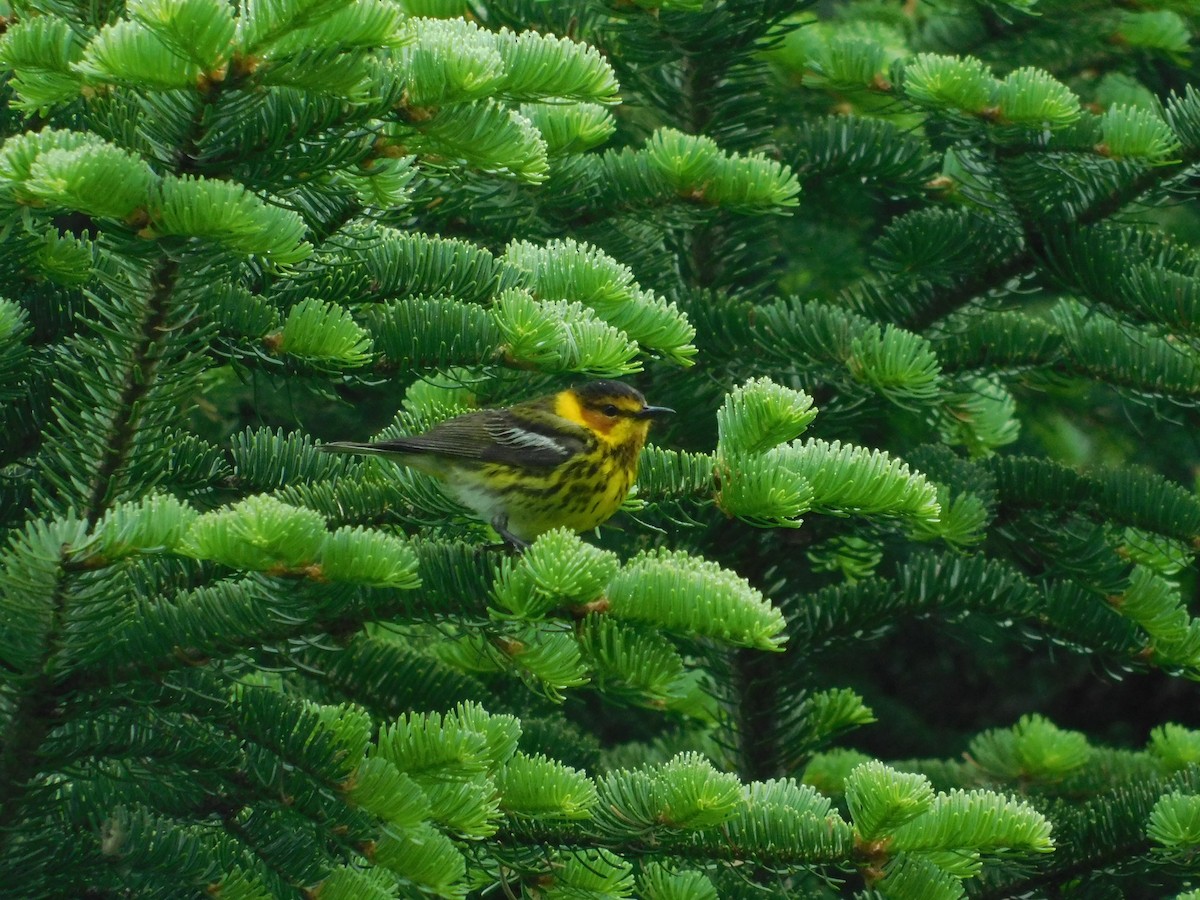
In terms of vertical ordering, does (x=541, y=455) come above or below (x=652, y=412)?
below

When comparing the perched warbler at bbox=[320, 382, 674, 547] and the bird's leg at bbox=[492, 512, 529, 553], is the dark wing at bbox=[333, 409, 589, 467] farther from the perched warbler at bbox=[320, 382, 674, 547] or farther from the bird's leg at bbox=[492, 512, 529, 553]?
the bird's leg at bbox=[492, 512, 529, 553]

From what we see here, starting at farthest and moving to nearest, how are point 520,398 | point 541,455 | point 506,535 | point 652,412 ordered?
point 541,455, point 652,412, point 520,398, point 506,535

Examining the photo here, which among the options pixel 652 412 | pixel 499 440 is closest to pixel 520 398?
pixel 499 440

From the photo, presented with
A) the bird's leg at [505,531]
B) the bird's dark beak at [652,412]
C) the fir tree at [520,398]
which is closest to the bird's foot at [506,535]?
the bird's leg at [505,531]

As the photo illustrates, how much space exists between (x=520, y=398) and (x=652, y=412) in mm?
378

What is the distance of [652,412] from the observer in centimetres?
326

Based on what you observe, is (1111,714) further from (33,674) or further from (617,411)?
(33,674)

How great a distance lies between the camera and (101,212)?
1.82m

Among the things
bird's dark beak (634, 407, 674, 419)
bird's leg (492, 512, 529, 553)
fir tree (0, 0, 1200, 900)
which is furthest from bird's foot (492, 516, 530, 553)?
bird's dark beak (634, 407, 674, 419)

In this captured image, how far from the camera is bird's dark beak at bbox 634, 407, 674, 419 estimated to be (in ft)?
10.6

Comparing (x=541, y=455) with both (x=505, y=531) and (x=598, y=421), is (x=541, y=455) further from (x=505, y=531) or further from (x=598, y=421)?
(x=505, y=531)

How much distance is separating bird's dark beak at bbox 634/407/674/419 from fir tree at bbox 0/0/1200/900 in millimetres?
184

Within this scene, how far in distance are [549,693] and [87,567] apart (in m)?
0.79

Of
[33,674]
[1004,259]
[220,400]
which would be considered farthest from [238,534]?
[1004,259]
